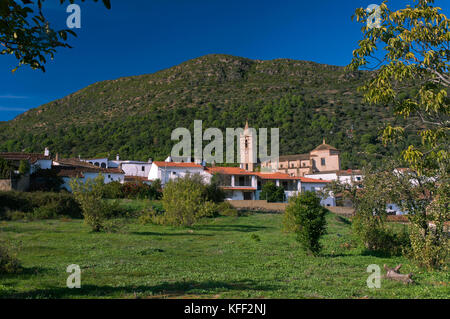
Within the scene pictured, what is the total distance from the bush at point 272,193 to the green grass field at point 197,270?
32.0 m

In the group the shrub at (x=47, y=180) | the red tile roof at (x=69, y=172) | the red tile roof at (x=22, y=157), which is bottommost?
the shrub at (x=47, y=180)

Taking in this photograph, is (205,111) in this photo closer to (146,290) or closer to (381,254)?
(381,254)

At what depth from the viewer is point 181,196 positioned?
2727 centimetres

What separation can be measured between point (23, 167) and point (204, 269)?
3426 centimetres

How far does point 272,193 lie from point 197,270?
42.0 meters

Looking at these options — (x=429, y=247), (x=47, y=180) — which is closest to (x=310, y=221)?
(x=429, y=247)

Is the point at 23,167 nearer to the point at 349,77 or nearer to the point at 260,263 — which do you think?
the point at 260,263

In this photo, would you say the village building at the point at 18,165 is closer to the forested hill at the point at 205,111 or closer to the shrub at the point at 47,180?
the shrub at the point at 47,180

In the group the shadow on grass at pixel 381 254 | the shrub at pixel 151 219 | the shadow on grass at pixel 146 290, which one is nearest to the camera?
the shadow on grass at pixel 146 290

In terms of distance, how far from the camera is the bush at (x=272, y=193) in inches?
2063

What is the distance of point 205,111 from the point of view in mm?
94688

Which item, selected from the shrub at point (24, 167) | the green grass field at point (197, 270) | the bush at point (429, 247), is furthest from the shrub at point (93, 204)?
the shrub at point (24, 167)

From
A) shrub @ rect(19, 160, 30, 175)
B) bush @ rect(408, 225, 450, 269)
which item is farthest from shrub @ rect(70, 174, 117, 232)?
shrub @ rect(19, 160, 30, 175)

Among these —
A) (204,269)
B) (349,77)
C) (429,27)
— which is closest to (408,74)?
(429,27)
